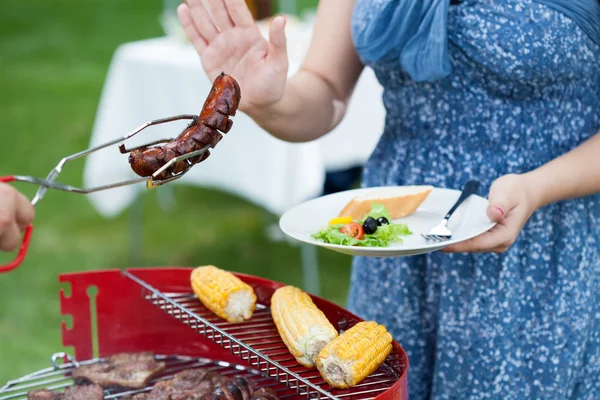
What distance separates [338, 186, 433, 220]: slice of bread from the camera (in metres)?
1.64

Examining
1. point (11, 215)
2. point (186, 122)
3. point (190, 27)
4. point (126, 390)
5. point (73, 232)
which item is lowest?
point (73, 232)

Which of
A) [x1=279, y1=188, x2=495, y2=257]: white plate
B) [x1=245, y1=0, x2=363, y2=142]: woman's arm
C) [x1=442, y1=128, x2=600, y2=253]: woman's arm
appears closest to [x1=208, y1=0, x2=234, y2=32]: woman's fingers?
[x1=245, y1=0, x2=363, y2=142]: woman's arm

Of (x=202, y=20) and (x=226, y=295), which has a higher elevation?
(x=202, y=20)

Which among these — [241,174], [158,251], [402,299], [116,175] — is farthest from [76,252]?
[402,299]

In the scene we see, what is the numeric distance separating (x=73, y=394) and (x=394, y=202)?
2.54 feet

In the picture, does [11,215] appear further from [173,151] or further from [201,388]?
[201,388]

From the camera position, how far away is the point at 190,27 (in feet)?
5.20

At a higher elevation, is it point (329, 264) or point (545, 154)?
point (545, 154)

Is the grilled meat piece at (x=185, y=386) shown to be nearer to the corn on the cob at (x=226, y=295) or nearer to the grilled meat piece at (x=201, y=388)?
the grilled meat piece at (x=201, y=388)

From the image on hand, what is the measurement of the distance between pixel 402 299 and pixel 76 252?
142 inches

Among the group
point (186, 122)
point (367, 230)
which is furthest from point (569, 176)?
point (186, 122)

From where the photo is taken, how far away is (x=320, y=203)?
1.69 metres

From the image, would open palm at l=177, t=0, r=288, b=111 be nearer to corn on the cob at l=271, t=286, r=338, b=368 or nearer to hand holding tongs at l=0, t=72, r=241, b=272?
hand holding tongs at l=0, t=72, r=241, b=272

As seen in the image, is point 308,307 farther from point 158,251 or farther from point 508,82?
point 158,251
